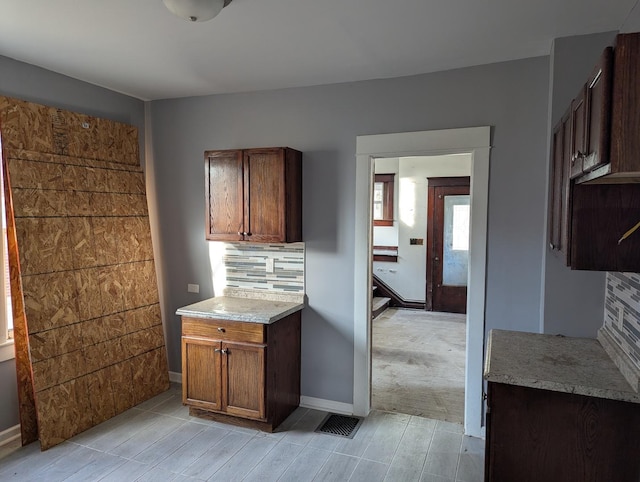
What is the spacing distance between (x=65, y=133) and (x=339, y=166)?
6.77ft

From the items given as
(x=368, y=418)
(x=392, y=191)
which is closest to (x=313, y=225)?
(x=368, y=418)

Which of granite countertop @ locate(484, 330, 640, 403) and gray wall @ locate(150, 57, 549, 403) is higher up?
gray wall @ locate(150, 57, 549, 403)

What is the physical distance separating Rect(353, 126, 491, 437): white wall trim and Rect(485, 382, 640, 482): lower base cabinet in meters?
1.25

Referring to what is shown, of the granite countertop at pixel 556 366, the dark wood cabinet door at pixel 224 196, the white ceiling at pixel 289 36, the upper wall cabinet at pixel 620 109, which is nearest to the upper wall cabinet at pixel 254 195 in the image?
the dark wood cabinet door at pixel 224 196

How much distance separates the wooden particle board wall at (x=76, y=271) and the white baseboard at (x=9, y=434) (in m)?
0.13

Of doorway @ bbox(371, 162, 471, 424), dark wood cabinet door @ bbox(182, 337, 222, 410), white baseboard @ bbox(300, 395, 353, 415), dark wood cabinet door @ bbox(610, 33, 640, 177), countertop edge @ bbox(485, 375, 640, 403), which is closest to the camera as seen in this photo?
dark wood cabinet door @ bbox(610, 33, 640, 177)

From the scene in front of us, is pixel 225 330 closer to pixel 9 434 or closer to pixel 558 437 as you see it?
pixel 9 434

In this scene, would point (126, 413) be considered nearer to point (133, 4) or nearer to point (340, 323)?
point (340, 323)

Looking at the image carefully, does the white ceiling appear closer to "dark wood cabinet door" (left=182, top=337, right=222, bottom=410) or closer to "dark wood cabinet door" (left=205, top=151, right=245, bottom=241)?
"dark wood cabinet door" (left=205, top=151, right=245, bottom=241)

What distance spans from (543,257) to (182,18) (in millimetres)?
2519

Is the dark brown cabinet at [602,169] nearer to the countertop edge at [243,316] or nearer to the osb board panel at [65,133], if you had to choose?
the countertop edge at [243,316]

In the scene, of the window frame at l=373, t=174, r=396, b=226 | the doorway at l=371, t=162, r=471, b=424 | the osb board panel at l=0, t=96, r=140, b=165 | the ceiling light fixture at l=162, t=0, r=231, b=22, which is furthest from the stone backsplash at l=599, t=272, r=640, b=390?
the window frame at l=373, t=174, r=396, b=226

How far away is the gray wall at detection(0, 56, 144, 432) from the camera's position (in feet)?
9.52

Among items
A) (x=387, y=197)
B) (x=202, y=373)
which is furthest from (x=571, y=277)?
(x=387, y=197)
